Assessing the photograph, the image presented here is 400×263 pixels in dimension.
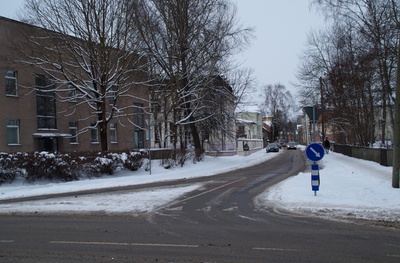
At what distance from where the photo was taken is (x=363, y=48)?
25.2m

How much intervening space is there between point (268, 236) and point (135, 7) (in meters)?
21.4

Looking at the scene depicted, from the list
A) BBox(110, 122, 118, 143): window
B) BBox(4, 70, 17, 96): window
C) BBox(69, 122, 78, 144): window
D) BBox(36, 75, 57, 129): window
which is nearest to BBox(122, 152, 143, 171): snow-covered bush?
BBox(36, 75, 57, 129): window

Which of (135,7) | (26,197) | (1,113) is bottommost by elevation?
(26,197)

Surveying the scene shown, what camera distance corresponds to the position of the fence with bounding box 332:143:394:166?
2286 cm

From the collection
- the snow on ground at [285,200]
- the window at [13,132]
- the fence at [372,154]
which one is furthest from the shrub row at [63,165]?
the fence at [372,154]

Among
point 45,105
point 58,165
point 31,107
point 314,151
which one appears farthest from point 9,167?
point 45,105

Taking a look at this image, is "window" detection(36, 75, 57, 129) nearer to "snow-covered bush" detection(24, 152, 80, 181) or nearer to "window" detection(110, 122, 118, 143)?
"window" detection(110, 122, 118, 143)

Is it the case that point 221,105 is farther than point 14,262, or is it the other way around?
point 221,105

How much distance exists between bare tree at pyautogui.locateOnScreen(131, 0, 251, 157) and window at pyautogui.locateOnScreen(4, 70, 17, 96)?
9532 mm

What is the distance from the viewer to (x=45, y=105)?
30.7 metres

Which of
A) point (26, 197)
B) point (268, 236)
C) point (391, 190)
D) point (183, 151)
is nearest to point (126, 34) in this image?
point (183, 151)

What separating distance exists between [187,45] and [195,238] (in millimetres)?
24232

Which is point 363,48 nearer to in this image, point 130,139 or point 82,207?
point 82,207

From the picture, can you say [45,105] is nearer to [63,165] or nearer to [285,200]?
[63,165]
